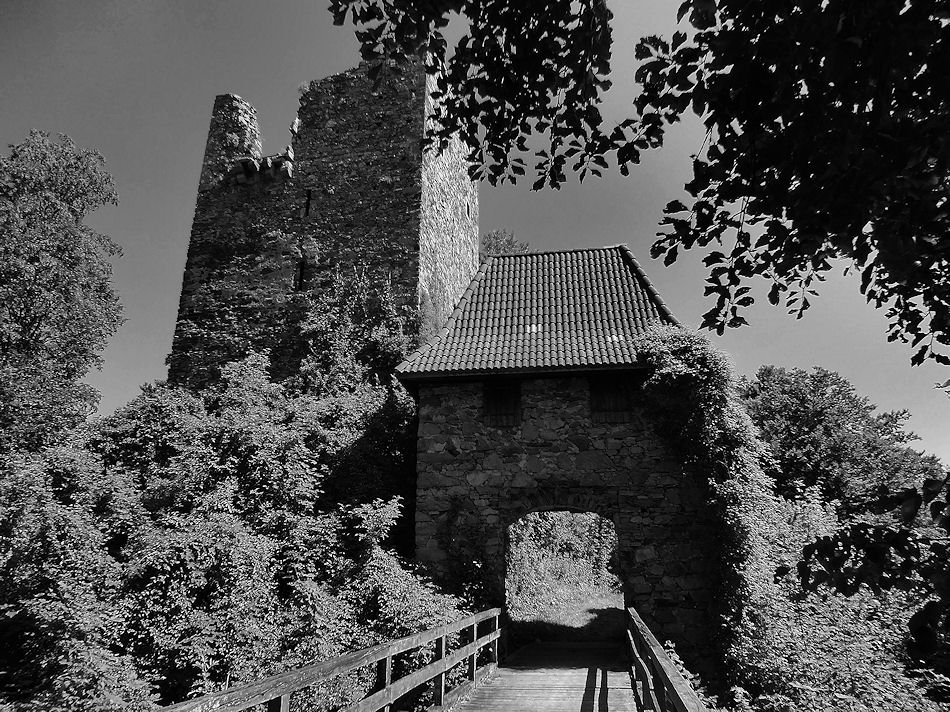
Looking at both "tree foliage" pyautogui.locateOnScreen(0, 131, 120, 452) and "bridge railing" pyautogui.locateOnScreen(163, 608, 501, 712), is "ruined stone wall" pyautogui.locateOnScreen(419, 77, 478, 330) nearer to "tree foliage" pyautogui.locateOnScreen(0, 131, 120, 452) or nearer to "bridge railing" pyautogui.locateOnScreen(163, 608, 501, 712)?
"bridge railing" pyautogui.locateOnScreen(163, 608, 501, 712)

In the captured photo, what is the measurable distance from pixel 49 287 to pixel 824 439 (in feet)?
70.0

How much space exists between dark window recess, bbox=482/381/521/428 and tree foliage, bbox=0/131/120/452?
32.7 feet

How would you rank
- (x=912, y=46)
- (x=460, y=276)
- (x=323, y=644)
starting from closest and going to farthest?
(x=912, y=46) < (x=323, y=644) < (x=460, y=276)

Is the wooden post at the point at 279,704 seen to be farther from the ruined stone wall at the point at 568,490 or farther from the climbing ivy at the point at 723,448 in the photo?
the climbing ivy at the point at 723,448

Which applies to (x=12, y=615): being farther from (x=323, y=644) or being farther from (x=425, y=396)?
(x=425, y=396)

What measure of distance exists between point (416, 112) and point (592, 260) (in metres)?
6.55

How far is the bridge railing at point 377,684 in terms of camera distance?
2.62 meters

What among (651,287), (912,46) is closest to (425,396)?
(651,287)

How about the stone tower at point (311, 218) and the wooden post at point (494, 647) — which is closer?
the wooden post at point (494, 647)

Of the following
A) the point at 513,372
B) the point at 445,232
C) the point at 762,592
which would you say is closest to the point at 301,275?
the point at 445,232

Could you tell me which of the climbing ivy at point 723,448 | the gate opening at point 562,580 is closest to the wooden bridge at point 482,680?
the climbing ivy at point 723,448

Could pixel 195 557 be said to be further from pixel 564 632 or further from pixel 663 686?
pixel 564 632

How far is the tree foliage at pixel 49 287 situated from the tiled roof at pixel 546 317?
942 centimetres

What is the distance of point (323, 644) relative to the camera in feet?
22.9
